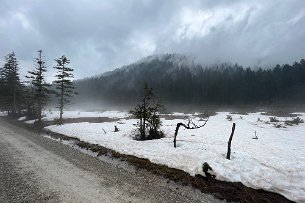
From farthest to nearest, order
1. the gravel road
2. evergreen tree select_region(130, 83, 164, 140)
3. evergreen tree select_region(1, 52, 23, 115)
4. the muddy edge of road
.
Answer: evergreen tree select_region(1, 52, 23, 115) < evergreen tree select_region(130, 83, 164, 140) < the muddy edge of road < the gravel road

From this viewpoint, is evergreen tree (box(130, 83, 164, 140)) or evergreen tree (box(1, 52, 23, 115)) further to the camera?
evergreen tree (box(1, 52, 23, 115))

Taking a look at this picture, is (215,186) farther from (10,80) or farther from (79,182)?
(10,80)

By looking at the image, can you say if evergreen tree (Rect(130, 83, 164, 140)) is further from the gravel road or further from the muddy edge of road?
the muddy edge of road

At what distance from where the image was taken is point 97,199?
9531 millimetres

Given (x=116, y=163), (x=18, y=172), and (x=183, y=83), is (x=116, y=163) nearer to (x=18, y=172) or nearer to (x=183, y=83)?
(x=18, y=172)

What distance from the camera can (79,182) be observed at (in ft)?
37.2

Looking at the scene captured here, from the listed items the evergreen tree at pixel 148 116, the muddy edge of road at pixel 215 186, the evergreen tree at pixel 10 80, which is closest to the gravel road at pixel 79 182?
the muddy edge of road at pixel 215 186

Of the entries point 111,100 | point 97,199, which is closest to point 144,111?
point 97,199

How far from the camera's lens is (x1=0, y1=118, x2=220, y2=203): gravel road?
9866 millimetres

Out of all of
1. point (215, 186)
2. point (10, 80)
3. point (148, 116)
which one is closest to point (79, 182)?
point (215, 186)

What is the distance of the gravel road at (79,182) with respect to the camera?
9.87 m

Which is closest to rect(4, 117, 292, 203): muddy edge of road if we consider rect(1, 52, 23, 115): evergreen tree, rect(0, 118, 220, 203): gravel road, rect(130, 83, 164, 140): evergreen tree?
rect(0, 118, 220, 203): gravel road

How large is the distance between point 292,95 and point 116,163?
110004 millimetres

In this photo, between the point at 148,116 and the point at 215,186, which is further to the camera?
the point at 148,116
